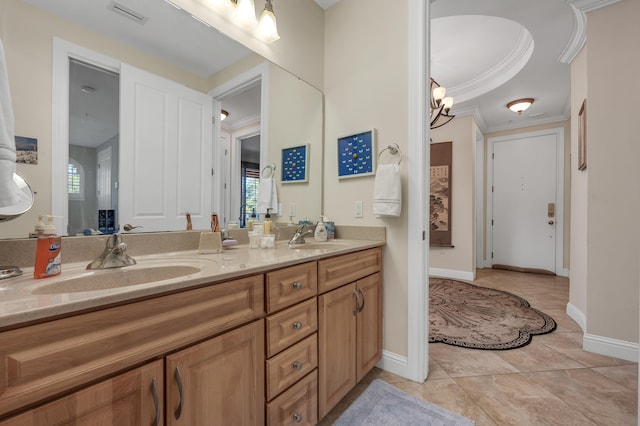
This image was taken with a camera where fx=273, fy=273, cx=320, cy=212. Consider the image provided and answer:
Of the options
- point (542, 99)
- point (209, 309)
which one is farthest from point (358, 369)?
point (542, 99)

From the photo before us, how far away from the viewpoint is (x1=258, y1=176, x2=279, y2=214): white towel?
1832 mm

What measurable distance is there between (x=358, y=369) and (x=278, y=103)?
5.81 ft

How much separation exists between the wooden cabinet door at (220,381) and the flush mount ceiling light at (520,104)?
4.54 metres

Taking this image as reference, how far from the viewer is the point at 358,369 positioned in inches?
61.0

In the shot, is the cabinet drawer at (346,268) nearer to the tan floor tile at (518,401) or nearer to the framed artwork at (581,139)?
the tan floor tile at (518,401)

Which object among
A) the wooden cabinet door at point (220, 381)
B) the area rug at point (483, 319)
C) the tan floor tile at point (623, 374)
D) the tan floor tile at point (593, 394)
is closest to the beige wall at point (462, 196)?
the area rug at point (483, 319)

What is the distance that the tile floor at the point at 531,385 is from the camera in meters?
1.43

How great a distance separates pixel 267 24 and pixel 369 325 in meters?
1.93

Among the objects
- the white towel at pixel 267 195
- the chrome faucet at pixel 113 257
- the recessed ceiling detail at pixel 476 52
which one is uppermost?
the recessed ceiling detail at pixel 476 52

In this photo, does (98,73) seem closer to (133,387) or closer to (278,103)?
(278,103)

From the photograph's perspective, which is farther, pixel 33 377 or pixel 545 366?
pixel 545 366

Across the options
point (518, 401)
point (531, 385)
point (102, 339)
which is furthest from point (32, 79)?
point (531, 385)

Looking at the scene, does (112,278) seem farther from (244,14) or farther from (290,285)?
(244,14)

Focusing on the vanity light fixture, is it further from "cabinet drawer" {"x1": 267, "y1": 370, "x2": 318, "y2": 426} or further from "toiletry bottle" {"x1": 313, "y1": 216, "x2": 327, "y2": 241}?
"cabinet drawer" {"x1": 267, "y1": 370, "x2": 318, "y2": 426}
